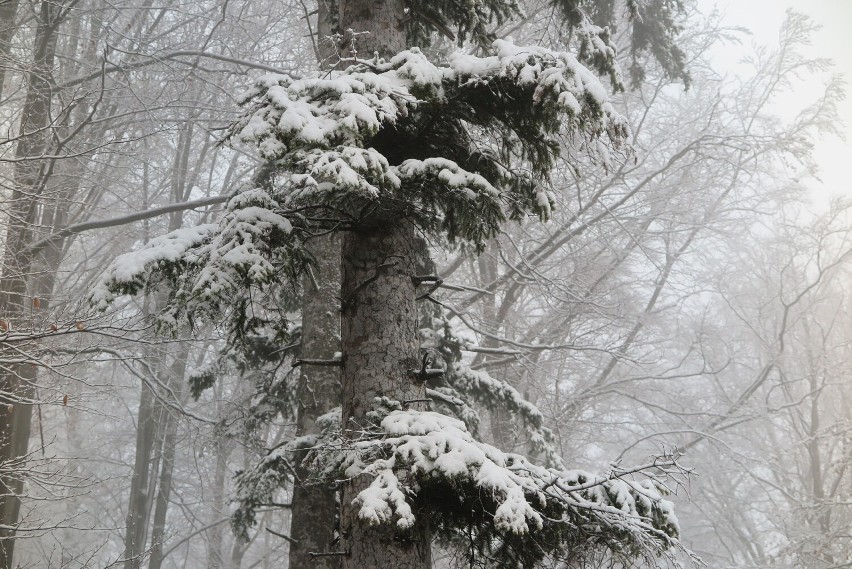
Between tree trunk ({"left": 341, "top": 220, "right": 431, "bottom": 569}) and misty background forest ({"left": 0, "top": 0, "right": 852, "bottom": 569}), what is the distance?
0.02 metres

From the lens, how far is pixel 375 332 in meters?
3.43

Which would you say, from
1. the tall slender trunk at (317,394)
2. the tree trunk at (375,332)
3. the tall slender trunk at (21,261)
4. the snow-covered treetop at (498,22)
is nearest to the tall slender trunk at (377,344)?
the tree trunk at (375,332)

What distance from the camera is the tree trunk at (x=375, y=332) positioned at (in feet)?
10.4

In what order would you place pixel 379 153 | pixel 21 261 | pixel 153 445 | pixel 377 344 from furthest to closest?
pixel 153 445, pixel 21 261, pixel 377 344, pixel 379 153

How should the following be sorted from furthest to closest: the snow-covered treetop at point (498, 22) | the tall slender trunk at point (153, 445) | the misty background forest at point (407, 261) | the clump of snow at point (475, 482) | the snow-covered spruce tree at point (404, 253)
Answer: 1. the tall slender trunk at point (153, 445)
2. the snow-covered treetop at point (498, 22)
3. the misty background forest at point (407, 261)
4. the snow-covered spruce tree at point (404, 253)
5. the clump of snow at point (475, 482)

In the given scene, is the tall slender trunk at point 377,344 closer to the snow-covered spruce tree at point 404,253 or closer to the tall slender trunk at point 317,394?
the snow-covered spruce tree at point 404,253

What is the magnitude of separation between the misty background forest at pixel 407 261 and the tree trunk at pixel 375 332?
0.02 metres

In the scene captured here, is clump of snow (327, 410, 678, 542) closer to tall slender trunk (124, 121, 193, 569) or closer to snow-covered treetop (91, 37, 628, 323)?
snow-covered treetop (91, 37, 628, 323)

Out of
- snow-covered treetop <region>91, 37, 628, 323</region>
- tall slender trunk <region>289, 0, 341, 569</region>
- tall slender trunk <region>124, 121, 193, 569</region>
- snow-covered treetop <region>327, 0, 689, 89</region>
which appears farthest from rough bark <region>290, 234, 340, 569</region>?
tall slender trunk <region>124, 121, 193, 569</region>

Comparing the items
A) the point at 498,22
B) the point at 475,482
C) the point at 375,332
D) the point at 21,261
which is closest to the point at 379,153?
the point at 375,332

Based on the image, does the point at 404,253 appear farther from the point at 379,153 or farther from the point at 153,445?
the point at 153,445

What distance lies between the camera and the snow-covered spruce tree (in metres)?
2.72

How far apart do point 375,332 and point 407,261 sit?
18.1 inches

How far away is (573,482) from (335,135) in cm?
199
